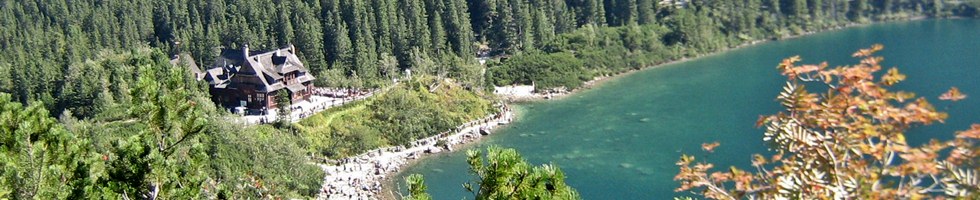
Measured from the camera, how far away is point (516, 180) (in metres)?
10.1

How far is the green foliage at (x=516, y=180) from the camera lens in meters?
10.0

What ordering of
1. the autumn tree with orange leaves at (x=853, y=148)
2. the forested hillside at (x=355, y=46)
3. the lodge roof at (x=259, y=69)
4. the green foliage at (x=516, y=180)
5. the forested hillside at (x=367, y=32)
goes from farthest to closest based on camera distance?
the forested hillside at (x=367, y=32), the lodge roof at (x=259, y=69), the forested hillside at (x=355, y=46), the green foliage at (x=516, y=180), the autumn tree with orange leaves at (x=853, y=148)

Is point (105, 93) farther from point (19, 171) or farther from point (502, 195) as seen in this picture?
point (502, 195)

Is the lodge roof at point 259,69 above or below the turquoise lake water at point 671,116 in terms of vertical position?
above

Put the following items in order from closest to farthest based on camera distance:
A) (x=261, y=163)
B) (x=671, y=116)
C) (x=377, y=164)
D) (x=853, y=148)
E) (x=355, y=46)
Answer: (x=853, y=148) → (x=261, y=163) → (x=377, y=164) → (x=671, y=116) → (x=355, y=46)

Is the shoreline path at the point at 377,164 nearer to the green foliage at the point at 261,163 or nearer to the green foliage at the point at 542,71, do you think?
the green foliage at the point at 261,163

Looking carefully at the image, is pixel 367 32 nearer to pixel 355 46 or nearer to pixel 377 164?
pixel 355 46

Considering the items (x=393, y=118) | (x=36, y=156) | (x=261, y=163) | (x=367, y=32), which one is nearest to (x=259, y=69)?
(x=393, y=118)

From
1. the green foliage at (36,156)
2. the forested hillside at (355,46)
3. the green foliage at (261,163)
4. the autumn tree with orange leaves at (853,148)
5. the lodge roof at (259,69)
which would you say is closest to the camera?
the autumn tree with orange leaves at (853,148)

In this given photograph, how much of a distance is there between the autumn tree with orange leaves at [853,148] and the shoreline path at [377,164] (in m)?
26.3

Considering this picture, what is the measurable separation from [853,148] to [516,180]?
449cm

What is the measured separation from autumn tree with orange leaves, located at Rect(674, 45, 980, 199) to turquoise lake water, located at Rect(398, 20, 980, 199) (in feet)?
77.2

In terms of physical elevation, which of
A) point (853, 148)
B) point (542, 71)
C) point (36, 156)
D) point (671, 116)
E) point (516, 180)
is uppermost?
point (853, 148)

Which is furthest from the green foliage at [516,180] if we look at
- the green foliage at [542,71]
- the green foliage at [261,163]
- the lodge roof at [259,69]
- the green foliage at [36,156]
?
the green foliage at [542,71]
